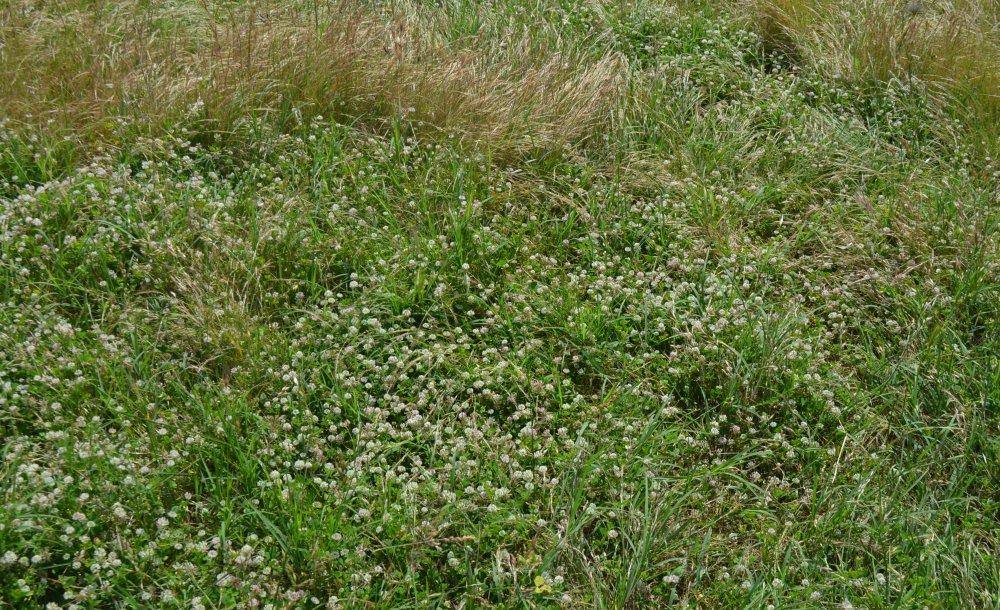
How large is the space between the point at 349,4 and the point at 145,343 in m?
3.25

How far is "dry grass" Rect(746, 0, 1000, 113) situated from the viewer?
18.8 feet

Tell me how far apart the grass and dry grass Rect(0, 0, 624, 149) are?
26 millimetres

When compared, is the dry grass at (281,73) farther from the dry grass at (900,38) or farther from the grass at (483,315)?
the dry grass at (900,38)

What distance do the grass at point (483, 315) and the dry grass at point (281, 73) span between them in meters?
0.03

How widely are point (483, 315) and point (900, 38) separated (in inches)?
156

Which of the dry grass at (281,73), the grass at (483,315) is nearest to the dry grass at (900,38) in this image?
the grass at (483,315)

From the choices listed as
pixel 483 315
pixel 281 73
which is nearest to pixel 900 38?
pixel 483 315

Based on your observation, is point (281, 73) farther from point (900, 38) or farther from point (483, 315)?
point (900, 38)

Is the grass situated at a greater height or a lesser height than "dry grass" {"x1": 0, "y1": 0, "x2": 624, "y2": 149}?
lesser

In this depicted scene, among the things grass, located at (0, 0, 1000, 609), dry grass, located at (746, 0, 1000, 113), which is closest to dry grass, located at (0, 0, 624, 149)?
grass, located at (0, 0, 1000, 609)

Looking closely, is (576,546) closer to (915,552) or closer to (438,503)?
(438,503)

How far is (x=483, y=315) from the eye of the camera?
415cm

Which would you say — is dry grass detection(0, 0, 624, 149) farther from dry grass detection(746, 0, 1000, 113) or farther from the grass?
dry grass detection(746, 0, 1000, 113)

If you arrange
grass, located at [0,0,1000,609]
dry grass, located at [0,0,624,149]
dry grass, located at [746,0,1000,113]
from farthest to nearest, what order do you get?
dry grass, located at [746,0,1000,113], dry grass, located at [0,0,624,149], grass, located at [0,0,1000,609]
